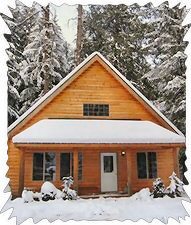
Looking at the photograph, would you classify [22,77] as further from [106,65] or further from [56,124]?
[106,65]

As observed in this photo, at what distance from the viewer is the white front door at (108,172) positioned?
513cm

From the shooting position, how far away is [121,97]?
522cm

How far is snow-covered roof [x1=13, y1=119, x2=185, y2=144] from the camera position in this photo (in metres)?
4.74

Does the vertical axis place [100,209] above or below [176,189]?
below

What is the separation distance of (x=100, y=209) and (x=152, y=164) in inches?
45.3

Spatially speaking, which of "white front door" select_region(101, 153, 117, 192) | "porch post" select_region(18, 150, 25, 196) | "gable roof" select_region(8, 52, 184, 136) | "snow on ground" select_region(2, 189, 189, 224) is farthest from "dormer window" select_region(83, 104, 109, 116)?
"snow on ground" select_region(2, 189, 189, 224)

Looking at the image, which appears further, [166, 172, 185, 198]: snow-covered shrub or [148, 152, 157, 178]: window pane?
[148, 152, 157, 178]: window pane

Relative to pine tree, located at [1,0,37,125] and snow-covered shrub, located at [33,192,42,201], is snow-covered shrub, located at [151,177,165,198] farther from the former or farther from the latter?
pine tree, located at [1,0,37,125]

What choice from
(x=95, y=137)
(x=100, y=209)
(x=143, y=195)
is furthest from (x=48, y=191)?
(x=143, y=195)

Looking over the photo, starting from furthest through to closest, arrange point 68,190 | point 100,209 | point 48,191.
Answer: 1. point 68,190
2. point 48,191
3. point 100,209

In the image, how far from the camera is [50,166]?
5180 millimetres

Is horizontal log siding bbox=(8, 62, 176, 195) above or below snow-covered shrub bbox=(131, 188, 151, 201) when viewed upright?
above

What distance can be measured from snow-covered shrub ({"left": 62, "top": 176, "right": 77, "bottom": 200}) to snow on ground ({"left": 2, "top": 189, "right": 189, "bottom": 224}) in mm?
74

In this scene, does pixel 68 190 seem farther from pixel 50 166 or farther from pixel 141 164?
pixel 141 164
